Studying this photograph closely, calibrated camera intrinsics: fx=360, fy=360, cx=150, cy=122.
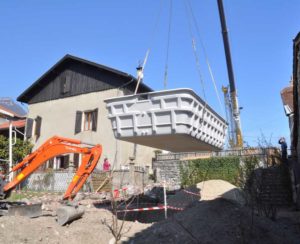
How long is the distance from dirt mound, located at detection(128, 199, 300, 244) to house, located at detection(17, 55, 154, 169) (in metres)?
A: 13.4

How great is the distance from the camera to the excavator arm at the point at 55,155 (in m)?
9.45

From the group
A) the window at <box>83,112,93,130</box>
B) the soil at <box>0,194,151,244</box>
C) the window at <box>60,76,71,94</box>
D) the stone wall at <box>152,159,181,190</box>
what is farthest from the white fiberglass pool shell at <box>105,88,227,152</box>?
the window at <box>60,76,71,94</box>

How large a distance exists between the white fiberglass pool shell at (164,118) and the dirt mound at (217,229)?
1.67 metres

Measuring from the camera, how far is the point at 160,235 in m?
6.74

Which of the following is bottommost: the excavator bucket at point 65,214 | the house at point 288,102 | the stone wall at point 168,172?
the excavator bucket at point 65,214

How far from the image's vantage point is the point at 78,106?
24.4 m

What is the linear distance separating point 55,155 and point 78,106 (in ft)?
49.2

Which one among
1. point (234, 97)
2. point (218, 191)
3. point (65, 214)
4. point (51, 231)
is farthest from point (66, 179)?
point (51, 231)

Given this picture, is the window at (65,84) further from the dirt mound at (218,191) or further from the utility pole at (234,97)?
the dirt mound at (218,191)

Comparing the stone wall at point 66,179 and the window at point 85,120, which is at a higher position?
the window at point 85,120

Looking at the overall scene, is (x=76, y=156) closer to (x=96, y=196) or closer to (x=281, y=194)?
(x=96, y=196)

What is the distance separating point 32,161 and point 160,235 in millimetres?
4636

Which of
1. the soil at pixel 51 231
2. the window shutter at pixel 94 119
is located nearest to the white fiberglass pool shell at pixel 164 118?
the soil at pixel 51 231

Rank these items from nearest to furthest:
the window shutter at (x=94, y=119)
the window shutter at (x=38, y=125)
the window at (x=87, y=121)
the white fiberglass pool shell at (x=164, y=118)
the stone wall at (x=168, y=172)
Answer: the white fiberglass pool shell at (x=164, y=118) < the stone wall at (x=168, y=172) < the window shutter at (x=94, y=119) < the window at (x=87, y=121) < the window shutter at (x=38, y=125)
